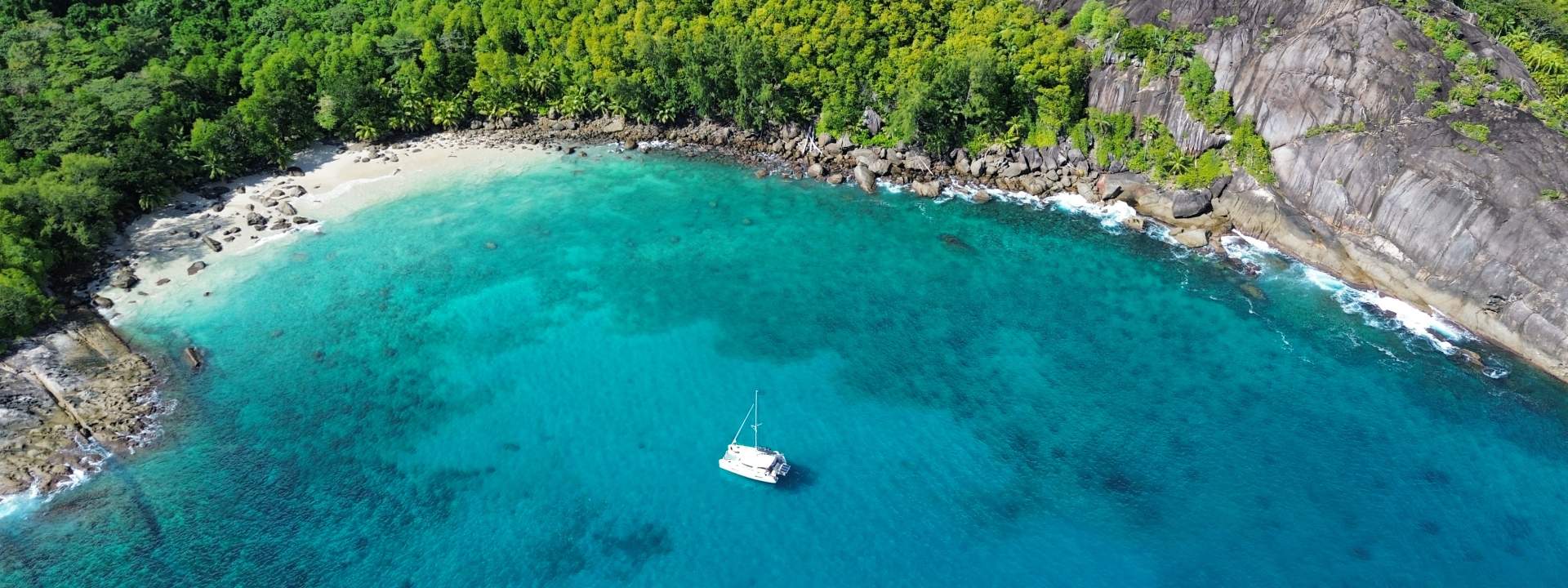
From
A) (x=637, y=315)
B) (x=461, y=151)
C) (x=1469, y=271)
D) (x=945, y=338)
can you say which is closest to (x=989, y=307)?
(x=945, y=338)

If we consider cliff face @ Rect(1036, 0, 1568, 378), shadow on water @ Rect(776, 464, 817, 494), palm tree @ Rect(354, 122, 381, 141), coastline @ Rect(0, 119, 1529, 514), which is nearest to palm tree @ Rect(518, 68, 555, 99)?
coastline @ Rect(0, 119, 1529, 514)

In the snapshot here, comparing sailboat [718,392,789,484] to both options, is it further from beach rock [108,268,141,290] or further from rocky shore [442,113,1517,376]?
beach rock [108,268,141,290]

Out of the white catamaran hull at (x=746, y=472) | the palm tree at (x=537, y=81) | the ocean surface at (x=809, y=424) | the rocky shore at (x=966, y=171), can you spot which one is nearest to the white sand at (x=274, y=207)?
the ocean surface at (x=809, y=424)

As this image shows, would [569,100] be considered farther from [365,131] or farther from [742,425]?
[742,425]

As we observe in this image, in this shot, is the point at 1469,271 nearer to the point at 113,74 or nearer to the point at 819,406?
the point at 819,406

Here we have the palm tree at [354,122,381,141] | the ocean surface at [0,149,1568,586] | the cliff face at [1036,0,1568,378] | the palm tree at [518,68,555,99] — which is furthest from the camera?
the palm tree at [518,68,555,99]
